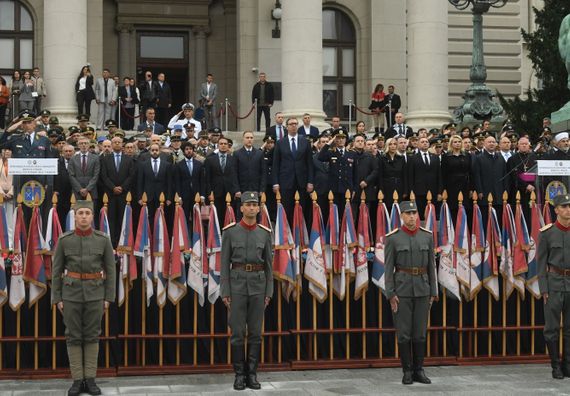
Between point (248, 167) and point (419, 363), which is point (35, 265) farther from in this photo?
point (248, 167)

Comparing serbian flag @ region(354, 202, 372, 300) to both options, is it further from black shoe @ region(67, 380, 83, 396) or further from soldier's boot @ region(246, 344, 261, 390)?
black shoe @ region(67, 380, 83, 396)

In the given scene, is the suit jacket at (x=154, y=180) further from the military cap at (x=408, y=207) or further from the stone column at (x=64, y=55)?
the stone column at (x=64, y=55)

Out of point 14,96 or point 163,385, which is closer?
point 163,385

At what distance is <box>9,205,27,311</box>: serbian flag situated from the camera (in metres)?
13.8

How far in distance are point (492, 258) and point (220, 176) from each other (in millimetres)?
5390

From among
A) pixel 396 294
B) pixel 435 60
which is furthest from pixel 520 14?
pixel 396 294

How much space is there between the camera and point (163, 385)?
13414 mm

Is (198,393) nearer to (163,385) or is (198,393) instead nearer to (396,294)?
(163,385)

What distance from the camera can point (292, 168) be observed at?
729 inches

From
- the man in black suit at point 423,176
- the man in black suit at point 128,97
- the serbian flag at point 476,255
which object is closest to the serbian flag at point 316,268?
the serbian flag at point 476,255

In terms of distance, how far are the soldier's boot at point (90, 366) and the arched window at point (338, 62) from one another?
26421 millimetres

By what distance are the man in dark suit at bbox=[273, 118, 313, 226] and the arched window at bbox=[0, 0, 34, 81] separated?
66.2 feet

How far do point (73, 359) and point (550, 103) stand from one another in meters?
21.3

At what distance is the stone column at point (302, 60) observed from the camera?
98.3ft
